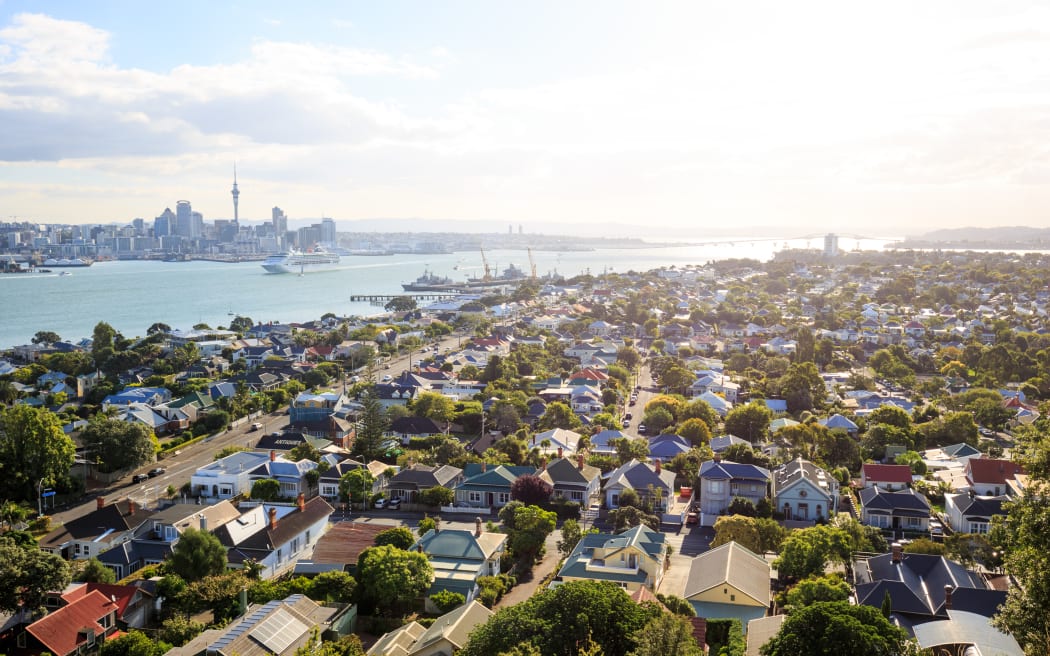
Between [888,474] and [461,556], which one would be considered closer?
[461,556]

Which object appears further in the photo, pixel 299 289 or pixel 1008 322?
pixel 299 289

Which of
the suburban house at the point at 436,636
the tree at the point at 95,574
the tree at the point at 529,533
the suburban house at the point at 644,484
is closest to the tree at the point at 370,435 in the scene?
the suburban house at the point at 644,484

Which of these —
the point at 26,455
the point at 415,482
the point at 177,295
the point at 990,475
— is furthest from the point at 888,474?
the point at 177,295

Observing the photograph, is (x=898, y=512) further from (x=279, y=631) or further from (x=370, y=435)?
(x=370, y=435)

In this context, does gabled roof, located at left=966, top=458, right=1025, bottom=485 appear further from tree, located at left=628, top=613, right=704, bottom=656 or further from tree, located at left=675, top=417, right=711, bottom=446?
tree, located at left=628, top=613, right=704, bottom=656

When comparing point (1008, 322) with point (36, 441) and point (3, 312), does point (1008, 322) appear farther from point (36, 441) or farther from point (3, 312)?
point (3, 312)

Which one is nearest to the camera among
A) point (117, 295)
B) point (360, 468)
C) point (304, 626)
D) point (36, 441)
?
point (304, 626)

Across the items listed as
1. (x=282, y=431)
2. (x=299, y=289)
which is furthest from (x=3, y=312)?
(x=282, y=431)
